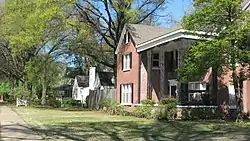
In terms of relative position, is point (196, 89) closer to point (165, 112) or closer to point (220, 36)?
point (165, 112)

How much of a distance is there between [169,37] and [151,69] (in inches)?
234

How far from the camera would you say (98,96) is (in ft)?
146

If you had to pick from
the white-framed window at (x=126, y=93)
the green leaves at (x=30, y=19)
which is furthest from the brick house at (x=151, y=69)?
the green leaves at (x=30, y=19)

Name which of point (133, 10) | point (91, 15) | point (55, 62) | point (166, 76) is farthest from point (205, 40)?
point (55, 62)

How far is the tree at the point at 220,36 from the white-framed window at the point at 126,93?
13.0 meters

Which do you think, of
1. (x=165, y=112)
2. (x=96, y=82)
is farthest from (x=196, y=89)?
(x=96, y=82)

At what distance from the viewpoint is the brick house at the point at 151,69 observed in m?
29.5

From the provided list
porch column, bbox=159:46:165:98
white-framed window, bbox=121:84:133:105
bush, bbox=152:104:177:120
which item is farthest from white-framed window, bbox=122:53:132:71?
bush, bbox=152:104:177:120

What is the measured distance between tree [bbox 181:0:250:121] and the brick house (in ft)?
17.7

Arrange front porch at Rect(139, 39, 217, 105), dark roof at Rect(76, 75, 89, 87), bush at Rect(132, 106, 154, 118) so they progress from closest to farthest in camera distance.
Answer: bush at Rect(132, 106, 154, 118)
front porch at Rect(139, 39, 217, 105)
dark roof at Rect(76, 75, 89, 87)

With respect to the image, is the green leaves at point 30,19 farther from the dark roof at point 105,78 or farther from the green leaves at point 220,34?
the dark roof at point 105,78

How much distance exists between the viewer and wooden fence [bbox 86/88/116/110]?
4034cm

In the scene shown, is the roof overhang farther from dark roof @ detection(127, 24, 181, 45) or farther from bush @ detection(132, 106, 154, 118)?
bush @ detection(132, 106, 154, 118)

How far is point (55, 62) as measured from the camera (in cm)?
5197
